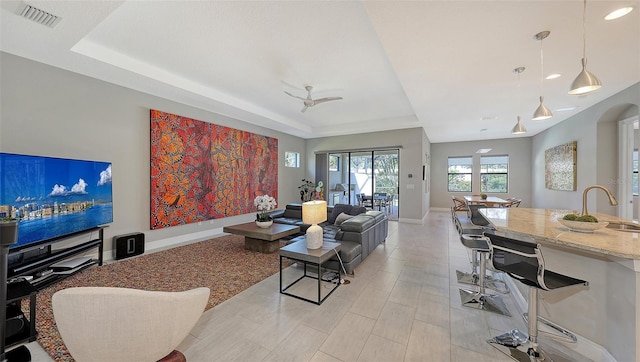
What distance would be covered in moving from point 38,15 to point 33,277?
2911mm

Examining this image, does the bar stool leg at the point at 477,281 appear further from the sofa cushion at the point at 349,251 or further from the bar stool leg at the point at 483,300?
the sofa cushion at the point at 349,251

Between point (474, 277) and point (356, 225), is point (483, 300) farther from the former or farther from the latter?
point (356, 225)

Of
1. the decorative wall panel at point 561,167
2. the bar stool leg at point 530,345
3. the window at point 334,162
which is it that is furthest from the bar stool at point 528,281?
the window at point 334,162

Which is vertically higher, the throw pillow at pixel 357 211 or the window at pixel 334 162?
the window at pixel 334 162

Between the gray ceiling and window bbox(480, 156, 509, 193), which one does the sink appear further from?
window bbox(480, 156, 509, 193)

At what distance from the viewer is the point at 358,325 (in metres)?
2.18

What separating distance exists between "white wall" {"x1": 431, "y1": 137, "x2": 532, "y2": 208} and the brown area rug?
8091 millimetres

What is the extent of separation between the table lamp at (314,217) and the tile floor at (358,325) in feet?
2.12

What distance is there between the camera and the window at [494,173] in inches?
344

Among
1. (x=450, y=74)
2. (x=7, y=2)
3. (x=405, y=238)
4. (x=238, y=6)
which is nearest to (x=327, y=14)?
(x=238, y=6)

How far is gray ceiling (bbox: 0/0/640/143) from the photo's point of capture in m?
2.23

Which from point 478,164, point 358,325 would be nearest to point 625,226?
point 358,325

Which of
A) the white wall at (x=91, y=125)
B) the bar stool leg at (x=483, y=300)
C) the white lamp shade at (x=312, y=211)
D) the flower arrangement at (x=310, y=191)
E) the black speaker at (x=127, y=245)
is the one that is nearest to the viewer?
the bar stool leg at (x=483, y=300)

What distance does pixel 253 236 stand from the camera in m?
4.14
